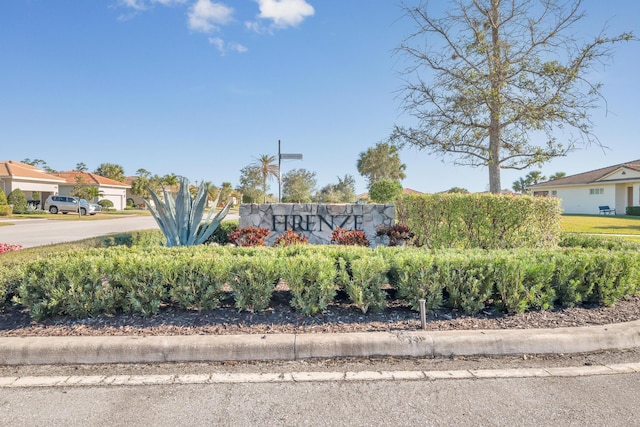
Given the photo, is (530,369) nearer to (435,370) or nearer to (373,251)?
(435,370)

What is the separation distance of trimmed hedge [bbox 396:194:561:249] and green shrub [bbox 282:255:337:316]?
14.1 ft

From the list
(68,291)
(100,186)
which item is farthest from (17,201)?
(68,291)

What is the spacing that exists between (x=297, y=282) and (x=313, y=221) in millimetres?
6168

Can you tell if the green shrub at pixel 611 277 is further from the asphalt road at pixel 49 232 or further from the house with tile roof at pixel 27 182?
the house with tile roof at pixel 27 182

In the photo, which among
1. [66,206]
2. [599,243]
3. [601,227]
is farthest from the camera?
[66,206]

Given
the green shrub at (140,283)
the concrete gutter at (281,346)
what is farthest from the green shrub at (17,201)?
the concrete gutter at (281,346)

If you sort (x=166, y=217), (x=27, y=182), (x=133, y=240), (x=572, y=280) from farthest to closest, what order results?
1. (x=27, y=182)
2. (x=133, y=240)
3. (x=166, y=217)
4. (x=572, y=280)

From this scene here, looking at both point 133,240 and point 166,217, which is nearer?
point 166,217

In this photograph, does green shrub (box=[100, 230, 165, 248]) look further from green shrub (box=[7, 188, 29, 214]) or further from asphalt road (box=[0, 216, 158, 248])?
green shrub (box=[7, 188, 29, 214])

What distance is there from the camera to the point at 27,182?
119 ft

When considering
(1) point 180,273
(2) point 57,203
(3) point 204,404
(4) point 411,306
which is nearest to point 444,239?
(4) point 411,306

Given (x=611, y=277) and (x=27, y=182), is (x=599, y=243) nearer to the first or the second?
(x=611, y=277)

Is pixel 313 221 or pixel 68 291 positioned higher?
pixel 313 221

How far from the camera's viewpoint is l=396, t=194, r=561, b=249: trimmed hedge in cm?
731
